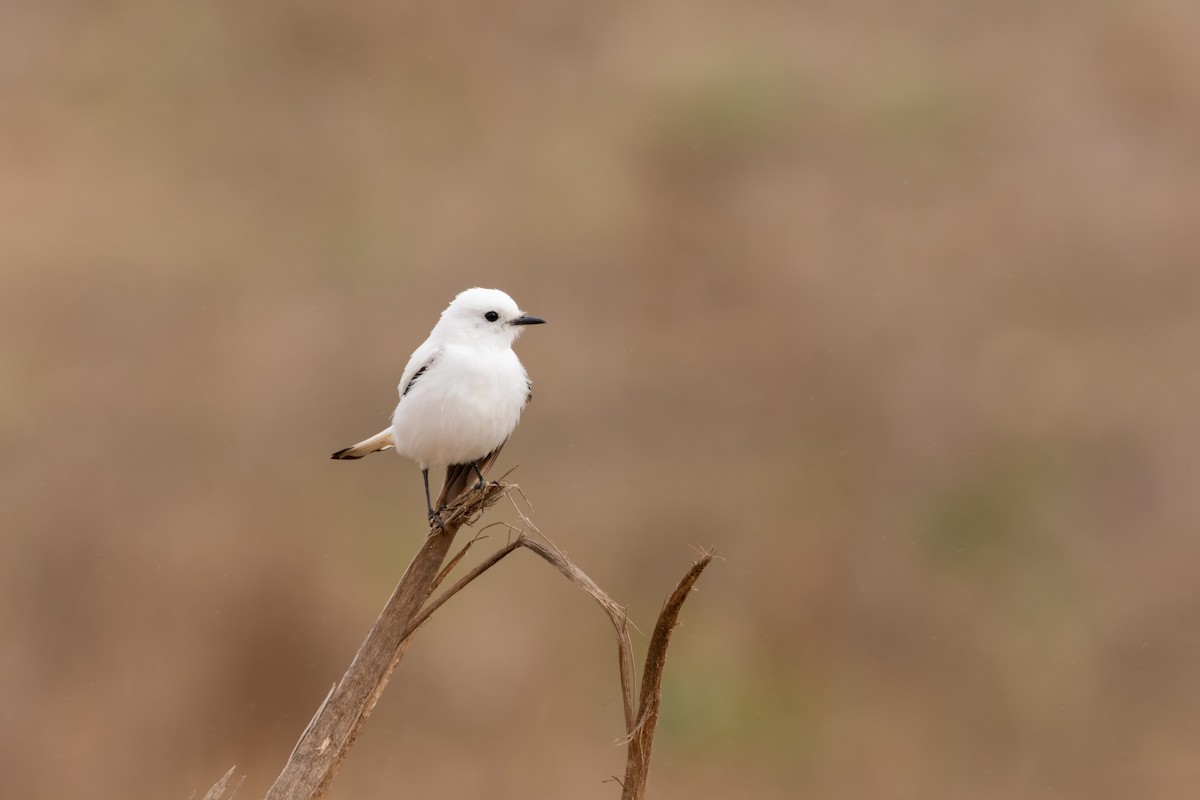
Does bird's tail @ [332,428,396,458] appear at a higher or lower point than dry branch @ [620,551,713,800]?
lower

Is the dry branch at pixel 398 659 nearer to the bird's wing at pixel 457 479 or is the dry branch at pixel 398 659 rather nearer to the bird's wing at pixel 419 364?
the bird's wing at pixel 457 479

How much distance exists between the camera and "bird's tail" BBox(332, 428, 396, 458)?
524 centimetres

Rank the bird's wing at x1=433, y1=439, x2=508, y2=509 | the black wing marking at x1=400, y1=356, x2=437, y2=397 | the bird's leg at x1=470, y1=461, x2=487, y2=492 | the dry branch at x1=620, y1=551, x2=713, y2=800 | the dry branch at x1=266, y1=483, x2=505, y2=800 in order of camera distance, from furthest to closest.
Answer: the black wing marking at x1=400, y1=356, x2=437, y2=397 < the bird's wing at x1=433, y1=439, x2=508, y2=509 < the bird's leg at x1=470, y1=461, x2=487, y2=492 < the dry branch at x1=266, y1=483, x2=505, y2=800 < the dry branch at x1=620, y1=551, x2=713, y2=800

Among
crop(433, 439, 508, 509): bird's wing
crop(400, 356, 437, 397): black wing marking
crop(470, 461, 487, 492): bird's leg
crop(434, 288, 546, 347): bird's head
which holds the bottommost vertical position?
crop(433, 439, 508, 509): bird's wing

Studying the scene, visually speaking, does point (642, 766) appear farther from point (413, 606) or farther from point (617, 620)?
point (413, 606)

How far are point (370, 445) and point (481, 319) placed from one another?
2.79 ft

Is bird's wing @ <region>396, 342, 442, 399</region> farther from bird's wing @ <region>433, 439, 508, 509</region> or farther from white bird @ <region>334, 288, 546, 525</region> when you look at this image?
bird's wing @ <region>433, 439, 508, 509</region>

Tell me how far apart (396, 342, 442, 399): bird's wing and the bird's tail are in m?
0.23

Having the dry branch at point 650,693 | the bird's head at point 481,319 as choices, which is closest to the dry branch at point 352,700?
the dry branch at point 650,693

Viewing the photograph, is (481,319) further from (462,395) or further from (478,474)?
(478,474)

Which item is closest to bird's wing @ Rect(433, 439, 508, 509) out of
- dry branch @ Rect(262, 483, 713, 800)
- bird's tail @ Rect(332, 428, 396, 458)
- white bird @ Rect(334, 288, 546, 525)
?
white bird @ Rect(334, 288, 546, 525)

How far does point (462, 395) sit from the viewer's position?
4.82 meters

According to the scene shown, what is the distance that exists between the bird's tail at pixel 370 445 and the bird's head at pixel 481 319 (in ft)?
1.92

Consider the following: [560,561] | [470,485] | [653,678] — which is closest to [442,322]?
[470,485]
